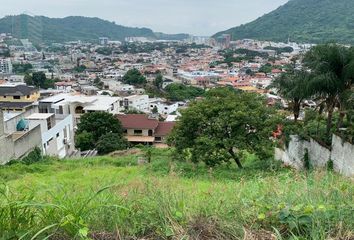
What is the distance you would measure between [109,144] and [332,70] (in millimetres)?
14353

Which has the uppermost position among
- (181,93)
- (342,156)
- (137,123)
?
(342,156)

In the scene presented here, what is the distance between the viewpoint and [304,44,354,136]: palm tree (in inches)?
439

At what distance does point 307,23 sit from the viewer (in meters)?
137

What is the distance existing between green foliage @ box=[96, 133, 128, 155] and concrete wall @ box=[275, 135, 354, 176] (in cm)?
1053

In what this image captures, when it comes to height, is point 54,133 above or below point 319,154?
below

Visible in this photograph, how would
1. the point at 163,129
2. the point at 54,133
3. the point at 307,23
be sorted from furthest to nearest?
the point at 307,23 → the point at 163,129 → the point at 54,133

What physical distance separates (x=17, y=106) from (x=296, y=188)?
82.7 feet

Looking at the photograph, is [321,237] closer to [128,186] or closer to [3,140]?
[128,186]

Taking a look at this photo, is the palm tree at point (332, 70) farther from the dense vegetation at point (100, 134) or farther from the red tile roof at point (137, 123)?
the red tile roof at point (137, 123)

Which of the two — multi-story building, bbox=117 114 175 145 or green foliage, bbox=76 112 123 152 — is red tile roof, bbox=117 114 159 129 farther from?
green foliage, bbox=76 112 123 152

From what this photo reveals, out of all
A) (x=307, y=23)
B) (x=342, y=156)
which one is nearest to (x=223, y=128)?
(x=342, y=156)

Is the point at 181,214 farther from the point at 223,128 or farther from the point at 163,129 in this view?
the point at 163,129

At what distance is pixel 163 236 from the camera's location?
2.27m

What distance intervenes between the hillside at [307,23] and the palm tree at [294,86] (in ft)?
287
